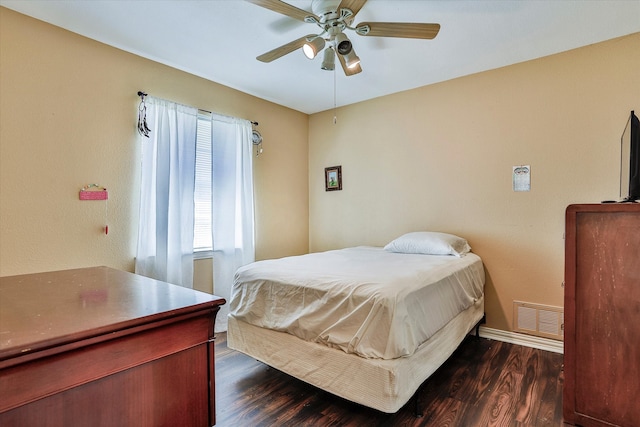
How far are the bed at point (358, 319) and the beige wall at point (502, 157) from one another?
59 centimetres

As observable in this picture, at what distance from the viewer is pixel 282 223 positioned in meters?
3.95

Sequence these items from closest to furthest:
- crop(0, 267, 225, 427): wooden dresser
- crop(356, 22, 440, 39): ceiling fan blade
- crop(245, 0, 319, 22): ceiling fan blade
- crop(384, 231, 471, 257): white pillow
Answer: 1. crop(0, 267, 225, 427): wooden dresser
2. crop(245, 0, 319, 22): ceiling fan blade
3. crop(356, 22, 440, 39): ceiling fan blade
4. crop(384, 231, 471, 257): white pillow

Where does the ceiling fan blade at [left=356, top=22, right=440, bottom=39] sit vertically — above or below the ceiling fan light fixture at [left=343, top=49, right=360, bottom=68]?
above

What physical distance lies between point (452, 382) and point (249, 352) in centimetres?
137

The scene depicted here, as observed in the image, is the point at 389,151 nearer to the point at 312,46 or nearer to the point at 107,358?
the point at 312,46

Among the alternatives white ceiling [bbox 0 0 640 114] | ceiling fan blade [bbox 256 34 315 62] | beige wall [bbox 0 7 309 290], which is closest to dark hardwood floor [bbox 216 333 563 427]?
beige wall [bbox 0 7 309 290]

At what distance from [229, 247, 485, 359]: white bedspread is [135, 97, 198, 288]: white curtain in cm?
82

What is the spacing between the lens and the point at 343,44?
1964 millimetres

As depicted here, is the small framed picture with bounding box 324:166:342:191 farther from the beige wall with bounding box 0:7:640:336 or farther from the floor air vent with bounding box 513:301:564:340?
the floor air vent with bounding box 513:301:564:340

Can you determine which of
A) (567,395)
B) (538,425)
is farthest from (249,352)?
(567,395)

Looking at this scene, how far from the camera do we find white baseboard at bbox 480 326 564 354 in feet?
8.62

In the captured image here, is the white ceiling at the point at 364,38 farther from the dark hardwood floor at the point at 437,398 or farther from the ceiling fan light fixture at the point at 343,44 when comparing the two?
the dark hardwood floor at the point at 437,398

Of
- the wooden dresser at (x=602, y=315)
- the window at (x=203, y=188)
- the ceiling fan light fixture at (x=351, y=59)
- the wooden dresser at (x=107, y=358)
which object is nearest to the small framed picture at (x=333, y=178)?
the window at (x=203, y=188)

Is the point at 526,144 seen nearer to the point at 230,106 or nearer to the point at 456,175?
the point at 456,175
